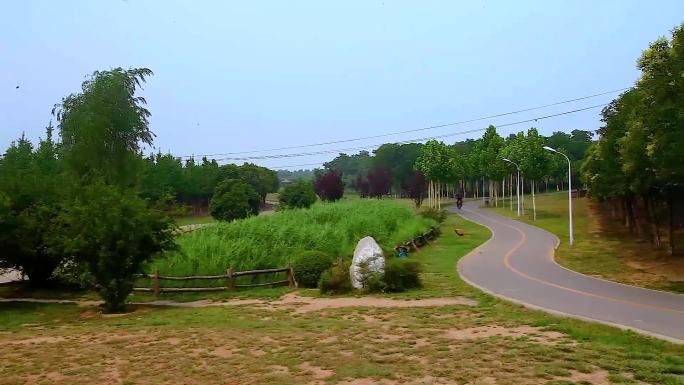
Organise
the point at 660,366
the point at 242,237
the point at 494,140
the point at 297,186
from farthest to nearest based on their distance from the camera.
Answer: the point at 494,140 < the point at 297,186 < the point at 242,237 < the point at 660,366

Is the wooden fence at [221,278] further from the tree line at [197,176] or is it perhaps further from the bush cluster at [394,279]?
the tree line at [197,176]

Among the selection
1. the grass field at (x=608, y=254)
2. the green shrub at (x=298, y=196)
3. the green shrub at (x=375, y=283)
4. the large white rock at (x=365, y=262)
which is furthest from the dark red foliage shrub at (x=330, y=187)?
the green shrub at (x=375, y=283)

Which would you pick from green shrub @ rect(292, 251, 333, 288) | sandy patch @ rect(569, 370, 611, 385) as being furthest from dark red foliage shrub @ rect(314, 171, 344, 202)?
sandy patch @ rect(569, 370, 611, 385)

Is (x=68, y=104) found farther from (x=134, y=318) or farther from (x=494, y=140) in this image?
(x=494, y=140)

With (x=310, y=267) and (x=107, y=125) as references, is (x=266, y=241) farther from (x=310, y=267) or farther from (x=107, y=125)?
(x=107, y=125)

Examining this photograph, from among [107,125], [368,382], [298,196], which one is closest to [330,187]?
[298,196]

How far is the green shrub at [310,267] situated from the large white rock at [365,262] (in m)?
1.83

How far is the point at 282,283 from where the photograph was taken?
22375 millimetres

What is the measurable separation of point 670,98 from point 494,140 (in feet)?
177

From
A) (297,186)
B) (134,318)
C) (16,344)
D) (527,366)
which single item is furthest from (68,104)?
(527,366)

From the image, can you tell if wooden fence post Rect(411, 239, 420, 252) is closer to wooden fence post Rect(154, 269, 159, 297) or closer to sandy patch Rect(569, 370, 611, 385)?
wooden fence post Rect(154, 269, 159, 297)

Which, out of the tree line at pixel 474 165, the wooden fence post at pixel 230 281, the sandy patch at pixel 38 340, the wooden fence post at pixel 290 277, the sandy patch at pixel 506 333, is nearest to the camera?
the sandy patch at pixel 506 333

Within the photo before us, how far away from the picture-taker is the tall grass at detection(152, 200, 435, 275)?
23.5 meters

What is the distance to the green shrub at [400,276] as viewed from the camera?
19.0 metres
